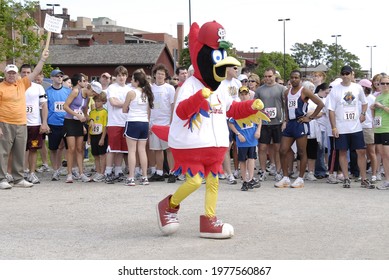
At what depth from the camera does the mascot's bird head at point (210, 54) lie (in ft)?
23.9

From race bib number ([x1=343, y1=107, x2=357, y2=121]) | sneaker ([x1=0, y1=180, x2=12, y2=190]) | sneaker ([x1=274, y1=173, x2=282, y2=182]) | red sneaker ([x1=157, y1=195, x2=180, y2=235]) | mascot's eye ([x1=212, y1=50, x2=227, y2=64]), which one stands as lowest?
sneaker ([x1=274, y1=173, x2=282, y2=182])

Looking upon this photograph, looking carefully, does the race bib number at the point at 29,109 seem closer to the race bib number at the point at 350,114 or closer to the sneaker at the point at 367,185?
the race bib number at the point at 350,114

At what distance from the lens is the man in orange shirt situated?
11.1 metres

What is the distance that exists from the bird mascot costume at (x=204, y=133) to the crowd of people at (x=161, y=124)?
3.65m

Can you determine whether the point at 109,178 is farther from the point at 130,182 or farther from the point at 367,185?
the point at 367,185

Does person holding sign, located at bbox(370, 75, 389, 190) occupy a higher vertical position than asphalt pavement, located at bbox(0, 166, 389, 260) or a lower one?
higher

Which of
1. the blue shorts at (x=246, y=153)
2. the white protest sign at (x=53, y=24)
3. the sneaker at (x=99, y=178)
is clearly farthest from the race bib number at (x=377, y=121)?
the white protest sign at (x=53, y=24)

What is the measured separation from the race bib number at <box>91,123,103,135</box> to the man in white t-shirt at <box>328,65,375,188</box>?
429cm

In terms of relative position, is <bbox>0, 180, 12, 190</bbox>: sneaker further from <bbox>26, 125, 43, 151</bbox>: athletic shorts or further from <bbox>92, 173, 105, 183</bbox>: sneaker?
<bbox>92, 173, 105, 183</bbox>: sneaker

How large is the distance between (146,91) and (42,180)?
279 centimetres

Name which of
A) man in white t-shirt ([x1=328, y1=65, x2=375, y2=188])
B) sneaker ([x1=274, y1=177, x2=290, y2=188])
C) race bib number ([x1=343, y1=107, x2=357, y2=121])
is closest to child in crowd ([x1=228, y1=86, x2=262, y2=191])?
sneaker ([x1=274, y1=177, x2=290, y2=188])

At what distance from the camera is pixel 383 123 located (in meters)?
11.5

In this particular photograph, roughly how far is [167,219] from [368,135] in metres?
6.03

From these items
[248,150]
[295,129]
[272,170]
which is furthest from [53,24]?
[272,170]
